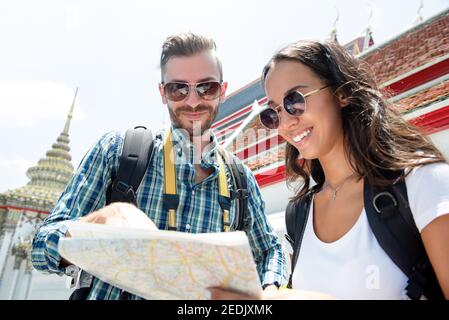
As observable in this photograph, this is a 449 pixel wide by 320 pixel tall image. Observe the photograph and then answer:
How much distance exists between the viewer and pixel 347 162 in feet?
5.59

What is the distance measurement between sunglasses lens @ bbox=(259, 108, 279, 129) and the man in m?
0.30

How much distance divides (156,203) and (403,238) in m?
1.00

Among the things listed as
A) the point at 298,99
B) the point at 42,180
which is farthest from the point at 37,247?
the point at 42,180

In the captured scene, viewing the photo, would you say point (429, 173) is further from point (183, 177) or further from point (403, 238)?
point (183, 177)

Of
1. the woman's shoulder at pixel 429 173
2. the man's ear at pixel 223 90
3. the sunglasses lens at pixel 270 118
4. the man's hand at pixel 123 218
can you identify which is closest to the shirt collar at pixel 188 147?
the man's ear at pixel 223 90

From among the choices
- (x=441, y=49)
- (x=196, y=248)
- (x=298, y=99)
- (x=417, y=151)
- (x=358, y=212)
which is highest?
(x=441, y=49)

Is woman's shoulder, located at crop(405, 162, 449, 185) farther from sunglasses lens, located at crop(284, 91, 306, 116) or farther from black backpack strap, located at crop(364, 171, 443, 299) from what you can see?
sunglasses lens, located at crop(284, 91, 306, 116)

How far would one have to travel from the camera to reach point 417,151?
4.81 feet

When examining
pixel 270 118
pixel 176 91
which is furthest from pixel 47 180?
pixel 270 118

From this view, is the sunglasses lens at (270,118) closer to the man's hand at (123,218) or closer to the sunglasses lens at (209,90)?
the sunglasses lens at (209,90)

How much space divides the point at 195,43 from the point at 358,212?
1.20 metres

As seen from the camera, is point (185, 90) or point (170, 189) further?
point (185, 90)

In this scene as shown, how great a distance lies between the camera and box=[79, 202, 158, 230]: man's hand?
99cm

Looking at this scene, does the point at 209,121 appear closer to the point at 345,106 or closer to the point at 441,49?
the point at 345,106
